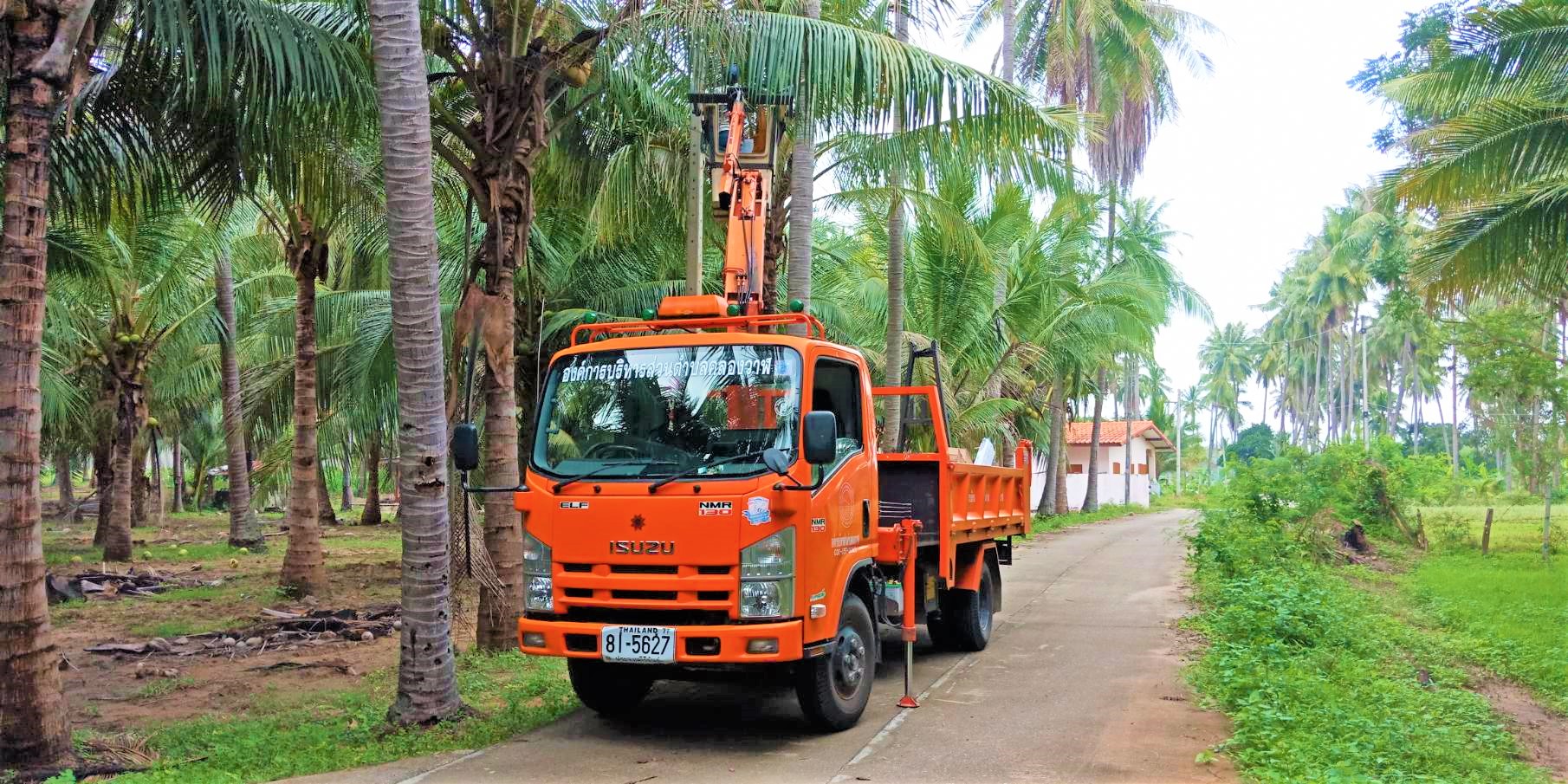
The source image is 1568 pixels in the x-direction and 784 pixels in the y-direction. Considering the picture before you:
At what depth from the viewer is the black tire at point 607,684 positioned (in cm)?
795

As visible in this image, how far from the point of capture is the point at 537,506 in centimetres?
744

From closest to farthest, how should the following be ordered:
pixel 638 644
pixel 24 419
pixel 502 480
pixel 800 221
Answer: pixel 24 419
pixel 638 644
pixel 502 480
pixel 800 221

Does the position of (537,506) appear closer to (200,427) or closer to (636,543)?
(636,543)

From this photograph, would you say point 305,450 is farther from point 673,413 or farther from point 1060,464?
point 1060,464

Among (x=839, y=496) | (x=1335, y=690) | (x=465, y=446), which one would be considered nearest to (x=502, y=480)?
(x=465, y=446)

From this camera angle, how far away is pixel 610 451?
7.49m

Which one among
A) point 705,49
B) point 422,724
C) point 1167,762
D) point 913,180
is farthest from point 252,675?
point 913,180

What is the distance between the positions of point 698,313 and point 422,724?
325 centimetres

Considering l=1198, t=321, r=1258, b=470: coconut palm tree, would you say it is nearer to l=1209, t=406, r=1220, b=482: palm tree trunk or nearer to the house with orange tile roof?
l=1209, t=406, r=1220, b=482: palm tree trunk

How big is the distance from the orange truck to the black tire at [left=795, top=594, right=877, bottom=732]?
0.5 inches

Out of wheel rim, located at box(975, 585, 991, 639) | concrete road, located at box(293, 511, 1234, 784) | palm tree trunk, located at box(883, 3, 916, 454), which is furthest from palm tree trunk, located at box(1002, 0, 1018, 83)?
concrete road, located at box(293, 511, 1234, 784)

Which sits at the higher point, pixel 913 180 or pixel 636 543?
pixel 913 180

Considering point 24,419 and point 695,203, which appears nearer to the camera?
point 24,419

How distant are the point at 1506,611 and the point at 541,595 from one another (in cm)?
1219
